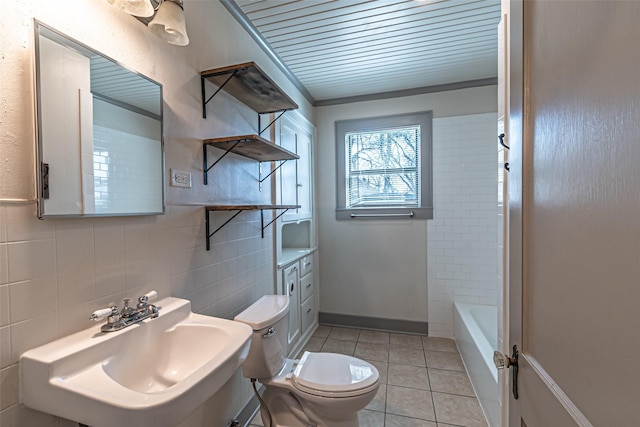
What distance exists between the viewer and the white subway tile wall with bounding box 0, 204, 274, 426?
74 cm

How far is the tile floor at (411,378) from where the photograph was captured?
1.80 metres

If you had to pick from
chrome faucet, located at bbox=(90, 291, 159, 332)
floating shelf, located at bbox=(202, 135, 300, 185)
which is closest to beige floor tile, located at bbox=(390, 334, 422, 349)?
floating shelf, located at bbox=(202, 135, 300, 185)

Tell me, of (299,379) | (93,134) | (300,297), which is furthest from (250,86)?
(300,297)

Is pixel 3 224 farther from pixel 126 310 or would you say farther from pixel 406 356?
pixel 406 356

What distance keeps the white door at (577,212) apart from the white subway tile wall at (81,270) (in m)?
1.28

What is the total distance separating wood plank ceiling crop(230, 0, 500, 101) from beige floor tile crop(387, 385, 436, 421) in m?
2.55

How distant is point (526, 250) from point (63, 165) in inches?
51.6

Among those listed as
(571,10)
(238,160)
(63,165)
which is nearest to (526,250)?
(571,10)

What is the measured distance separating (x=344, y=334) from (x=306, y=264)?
0.86 m

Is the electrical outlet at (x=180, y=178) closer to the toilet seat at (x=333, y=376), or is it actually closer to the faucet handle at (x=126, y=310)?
the faucet handle at (x=126, y=310)

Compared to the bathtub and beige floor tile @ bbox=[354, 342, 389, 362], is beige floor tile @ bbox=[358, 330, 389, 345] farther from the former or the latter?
the bathtub

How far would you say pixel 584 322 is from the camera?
49cm

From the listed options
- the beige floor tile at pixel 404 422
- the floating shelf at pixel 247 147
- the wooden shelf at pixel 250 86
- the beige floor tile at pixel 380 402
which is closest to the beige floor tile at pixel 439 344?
the beige floor tile at pixel 380 402

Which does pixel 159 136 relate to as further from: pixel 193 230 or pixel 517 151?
pixel 517 151
